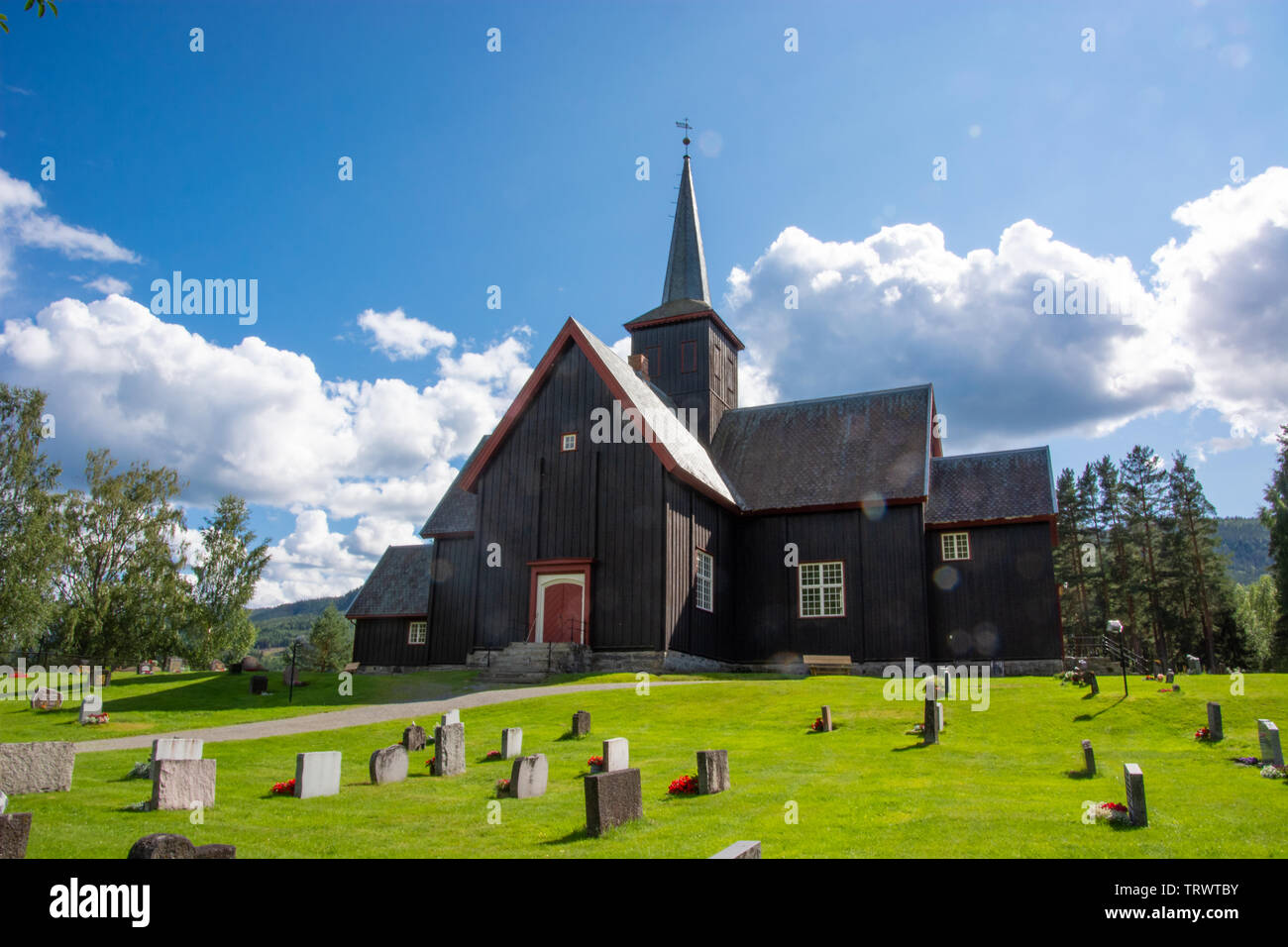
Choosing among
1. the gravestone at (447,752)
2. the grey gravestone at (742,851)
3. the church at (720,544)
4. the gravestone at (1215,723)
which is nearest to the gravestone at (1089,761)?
the gravestone at (1215,723)

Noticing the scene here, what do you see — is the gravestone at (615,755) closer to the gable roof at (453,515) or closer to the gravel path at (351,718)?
the gravel path at (351,718)

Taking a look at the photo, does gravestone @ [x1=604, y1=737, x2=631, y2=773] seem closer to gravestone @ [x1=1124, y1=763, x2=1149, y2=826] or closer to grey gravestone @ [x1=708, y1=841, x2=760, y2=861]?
grey gravestone @ [x1=708, y1=841, x2=760, y2=861]

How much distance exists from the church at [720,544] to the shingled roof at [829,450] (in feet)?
0.26

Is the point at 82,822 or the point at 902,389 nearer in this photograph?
the point at 82,822

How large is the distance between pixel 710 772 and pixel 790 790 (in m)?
1.02

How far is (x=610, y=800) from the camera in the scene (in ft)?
27.3

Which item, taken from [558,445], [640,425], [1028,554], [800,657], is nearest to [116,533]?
[558,445]

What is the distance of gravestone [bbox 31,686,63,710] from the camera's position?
19.7 m

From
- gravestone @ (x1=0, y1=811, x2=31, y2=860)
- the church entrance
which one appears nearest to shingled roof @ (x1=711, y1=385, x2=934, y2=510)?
the church entrance

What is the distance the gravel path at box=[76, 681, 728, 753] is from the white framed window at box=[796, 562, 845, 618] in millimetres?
8224

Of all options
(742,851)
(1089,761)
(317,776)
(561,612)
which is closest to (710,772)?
(742,851)

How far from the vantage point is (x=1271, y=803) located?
9484mm
